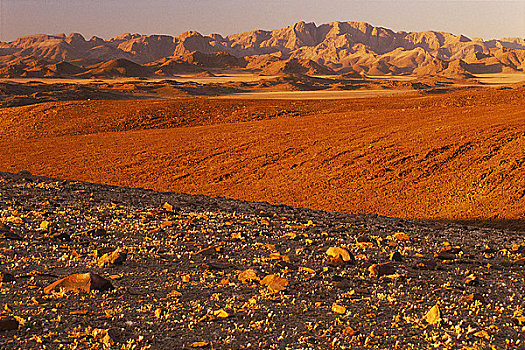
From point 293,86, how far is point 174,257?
303 feet

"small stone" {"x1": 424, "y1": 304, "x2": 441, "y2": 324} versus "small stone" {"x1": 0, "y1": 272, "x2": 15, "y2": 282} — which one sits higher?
"small stone" {"x1": 0, "y1": 272, "x2": 15, "y2": 282}

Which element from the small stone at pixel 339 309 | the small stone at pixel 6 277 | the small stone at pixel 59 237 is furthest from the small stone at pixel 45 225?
the small stone at pixel 339 309

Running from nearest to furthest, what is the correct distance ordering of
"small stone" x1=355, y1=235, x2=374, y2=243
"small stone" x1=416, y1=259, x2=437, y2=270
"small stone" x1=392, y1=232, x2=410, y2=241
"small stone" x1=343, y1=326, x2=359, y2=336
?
"small stone" x1=343, y1=326, x2=359, y2=336 < "small stone" x1=416, y1=259, x2=437, y2=270 < "small stone" x1=355, y1=235, x2=374, y2=243 < "small stone" x1=392, y1=232, x2=410, y2=241

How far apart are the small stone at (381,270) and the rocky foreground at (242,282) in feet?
0.05

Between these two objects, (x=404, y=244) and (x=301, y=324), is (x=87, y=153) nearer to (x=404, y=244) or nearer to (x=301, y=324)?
(x=404, y=244)

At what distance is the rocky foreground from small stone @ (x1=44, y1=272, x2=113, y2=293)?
0.01 metres

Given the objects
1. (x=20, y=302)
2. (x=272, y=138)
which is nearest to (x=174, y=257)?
(x=20, y=302)

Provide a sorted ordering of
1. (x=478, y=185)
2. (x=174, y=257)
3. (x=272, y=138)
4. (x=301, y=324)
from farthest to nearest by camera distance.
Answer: (x=272, y=138)
(x=478, y=185)
(x=174, y=257)
(x=301, y=324)

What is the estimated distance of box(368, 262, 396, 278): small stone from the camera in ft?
18.9

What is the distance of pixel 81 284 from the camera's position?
4.83 m

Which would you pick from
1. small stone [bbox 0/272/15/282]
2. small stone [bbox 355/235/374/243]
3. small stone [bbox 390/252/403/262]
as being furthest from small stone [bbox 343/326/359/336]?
small stone [bbox 0/272/15/282]

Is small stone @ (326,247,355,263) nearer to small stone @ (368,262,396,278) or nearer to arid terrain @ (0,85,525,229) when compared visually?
small stone @ (368,262,396,278)

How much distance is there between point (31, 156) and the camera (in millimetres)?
22828

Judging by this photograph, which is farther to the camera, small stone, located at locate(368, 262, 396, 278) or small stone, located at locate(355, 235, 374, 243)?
small stone, located at locate(355, 235, 374, 243)
